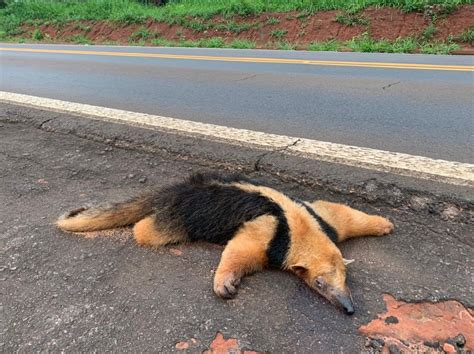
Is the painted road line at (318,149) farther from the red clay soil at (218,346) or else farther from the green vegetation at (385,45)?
the green vegetation at (385,45)

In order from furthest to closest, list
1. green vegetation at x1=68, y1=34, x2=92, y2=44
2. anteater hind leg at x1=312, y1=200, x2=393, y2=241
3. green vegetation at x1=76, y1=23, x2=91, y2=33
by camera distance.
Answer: green vegetation at x1=76, y1=23, x2=91, y2=33 < green vegetation at x1=68, y1=34, x2=92, y2=44 < anteater hind leg at x1=312, y1=200, x2=393, y2=241

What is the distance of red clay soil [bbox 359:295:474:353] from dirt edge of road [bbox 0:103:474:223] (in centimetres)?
109

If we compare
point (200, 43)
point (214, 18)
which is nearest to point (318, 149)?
point (200, 43)

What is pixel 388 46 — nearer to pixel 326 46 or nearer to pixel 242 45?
pixel 326 46

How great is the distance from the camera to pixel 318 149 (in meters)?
4.68

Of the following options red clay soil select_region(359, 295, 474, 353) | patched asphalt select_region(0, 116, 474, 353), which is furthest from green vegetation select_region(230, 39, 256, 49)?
red clay soil select_region(359, 295, 474, 353)

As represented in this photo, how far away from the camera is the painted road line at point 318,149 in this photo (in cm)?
406

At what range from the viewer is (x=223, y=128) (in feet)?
18.2

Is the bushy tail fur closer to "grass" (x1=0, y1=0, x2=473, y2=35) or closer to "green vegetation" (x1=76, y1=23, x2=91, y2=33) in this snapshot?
"grass" (x1=0, y1=0, x2=473, y2=35)

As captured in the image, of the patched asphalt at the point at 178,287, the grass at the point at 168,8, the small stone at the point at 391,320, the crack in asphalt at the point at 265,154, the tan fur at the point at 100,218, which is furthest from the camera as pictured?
the grass at the point at 168,8

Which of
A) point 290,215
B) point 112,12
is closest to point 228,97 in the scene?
point 290,215

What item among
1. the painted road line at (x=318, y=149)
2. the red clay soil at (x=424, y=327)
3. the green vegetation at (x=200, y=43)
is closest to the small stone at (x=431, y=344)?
the red clay soil at (x=424, y=327)

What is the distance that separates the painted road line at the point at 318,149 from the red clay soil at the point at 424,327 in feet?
5.14

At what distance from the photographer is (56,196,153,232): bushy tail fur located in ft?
11.5
